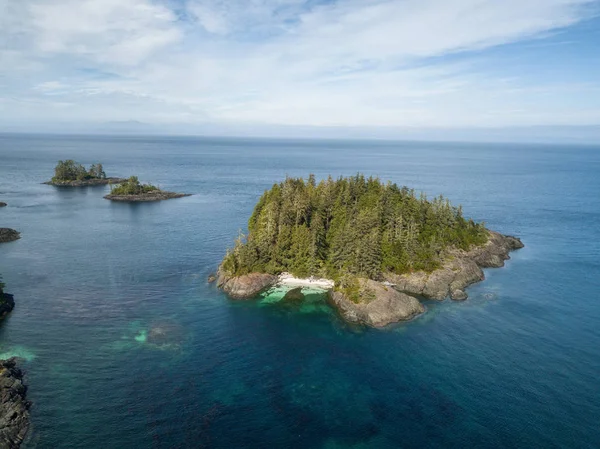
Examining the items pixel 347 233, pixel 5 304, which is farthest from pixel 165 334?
pixel 347 233

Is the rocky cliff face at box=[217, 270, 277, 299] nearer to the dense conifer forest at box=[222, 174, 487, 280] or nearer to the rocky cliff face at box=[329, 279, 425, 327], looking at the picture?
the dense conifer forest at box=[222, 174, 487, 280]

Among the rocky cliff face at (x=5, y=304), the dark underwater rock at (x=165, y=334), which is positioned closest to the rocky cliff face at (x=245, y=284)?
the dark underwater rock at (x=165, y=334)

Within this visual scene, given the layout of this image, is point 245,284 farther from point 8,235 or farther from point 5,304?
point 8,235

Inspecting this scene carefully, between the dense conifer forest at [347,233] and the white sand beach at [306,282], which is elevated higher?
the dense conifer forest at [347,233]

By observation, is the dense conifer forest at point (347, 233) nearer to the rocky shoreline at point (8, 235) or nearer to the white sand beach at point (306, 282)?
the white sand beach at point (306, 282)

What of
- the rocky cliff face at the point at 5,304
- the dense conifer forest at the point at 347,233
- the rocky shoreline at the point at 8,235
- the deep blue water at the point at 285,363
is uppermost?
the dense conifer forest at the point at 347,233

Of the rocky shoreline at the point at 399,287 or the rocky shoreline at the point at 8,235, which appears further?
the rocky shoreline at the point at 8,235
